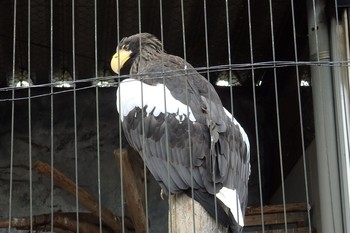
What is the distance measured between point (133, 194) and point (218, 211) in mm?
1499

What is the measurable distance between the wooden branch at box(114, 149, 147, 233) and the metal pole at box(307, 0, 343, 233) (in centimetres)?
106

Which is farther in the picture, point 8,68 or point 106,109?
point 106,109

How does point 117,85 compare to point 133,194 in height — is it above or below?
above

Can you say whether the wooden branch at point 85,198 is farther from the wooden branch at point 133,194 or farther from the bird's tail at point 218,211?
the bird's tail at point 218,211

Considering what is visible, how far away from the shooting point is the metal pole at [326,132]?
3.55 m

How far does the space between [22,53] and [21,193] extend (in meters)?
1.34

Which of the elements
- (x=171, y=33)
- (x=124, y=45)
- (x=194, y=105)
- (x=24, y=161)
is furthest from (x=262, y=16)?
(x=24, y=161)

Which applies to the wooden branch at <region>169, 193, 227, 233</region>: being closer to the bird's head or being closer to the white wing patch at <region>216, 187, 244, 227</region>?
the white wing patch at <region>216, 187, 244, 227</region>

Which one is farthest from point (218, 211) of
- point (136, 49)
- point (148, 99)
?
point (136, 49)

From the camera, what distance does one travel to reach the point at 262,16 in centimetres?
456

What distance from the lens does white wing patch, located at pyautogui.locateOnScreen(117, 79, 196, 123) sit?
3.02m

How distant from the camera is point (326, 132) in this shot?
11.9 ft

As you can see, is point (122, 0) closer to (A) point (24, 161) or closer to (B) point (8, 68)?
(B) point (8, 68)

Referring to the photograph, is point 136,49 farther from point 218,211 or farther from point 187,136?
point 218,211
